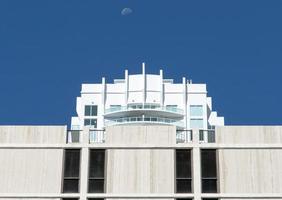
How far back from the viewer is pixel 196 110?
126 m

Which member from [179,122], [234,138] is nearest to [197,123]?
[179,122]

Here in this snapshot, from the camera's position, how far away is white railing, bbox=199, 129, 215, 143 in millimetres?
45250

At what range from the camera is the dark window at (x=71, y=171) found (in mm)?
44250

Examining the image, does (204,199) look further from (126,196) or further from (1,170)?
(1,170)

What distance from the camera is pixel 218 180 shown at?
44.1 meters

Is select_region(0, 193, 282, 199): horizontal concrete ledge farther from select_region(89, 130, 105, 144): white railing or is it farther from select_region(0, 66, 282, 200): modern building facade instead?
select_region(89, 130, 105, 144): white railing

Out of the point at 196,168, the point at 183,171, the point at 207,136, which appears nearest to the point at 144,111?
the point at 207,136

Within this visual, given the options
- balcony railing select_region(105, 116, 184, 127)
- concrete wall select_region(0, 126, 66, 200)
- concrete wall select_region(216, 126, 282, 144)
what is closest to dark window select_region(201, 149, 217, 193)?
concrete wall select_region(216, 126, 282, 144)

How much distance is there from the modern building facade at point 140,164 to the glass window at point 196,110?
79804 millimetres

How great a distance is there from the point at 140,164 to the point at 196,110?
82269 millimetres

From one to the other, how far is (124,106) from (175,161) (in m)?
81.2

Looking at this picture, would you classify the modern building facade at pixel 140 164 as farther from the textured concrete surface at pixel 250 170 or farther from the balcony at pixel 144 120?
the balcony at pixel 144 120

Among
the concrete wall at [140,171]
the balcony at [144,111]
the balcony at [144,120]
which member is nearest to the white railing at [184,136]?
the concrete wall at [140,171]

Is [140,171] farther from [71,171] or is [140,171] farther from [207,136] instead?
[207,136]
